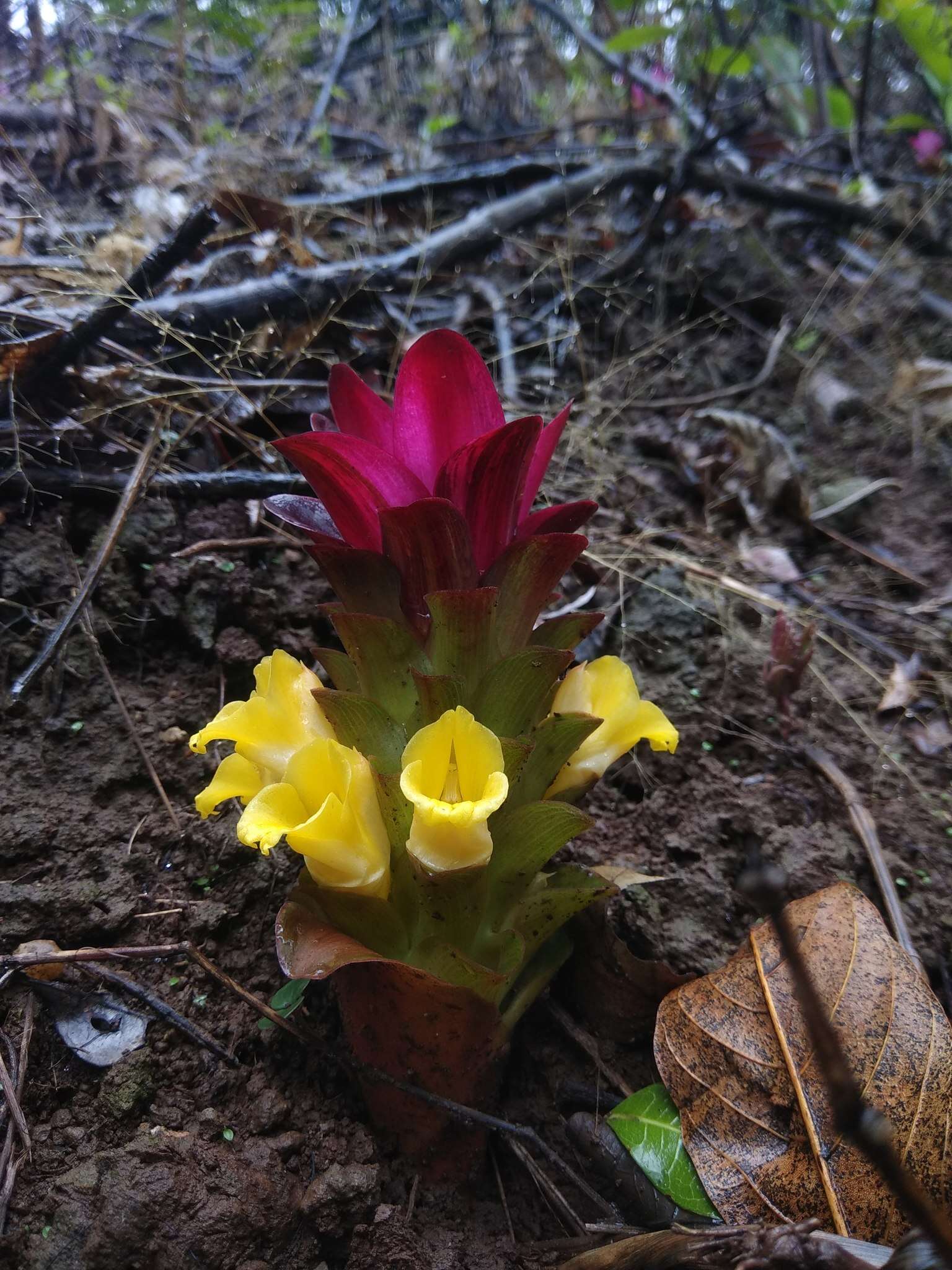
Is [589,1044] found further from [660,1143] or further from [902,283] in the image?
[902,283]

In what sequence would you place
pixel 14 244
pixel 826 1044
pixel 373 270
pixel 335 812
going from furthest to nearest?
pixel 373 270
pixel 14 244
pixel 335 812
pixel 826 1044

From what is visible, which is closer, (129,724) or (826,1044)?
(826,1044)

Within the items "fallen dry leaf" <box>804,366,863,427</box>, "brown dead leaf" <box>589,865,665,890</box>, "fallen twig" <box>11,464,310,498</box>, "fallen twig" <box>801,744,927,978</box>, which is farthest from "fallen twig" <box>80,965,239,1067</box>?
"fallen dry leaf" <box>804,366,863,427</box>

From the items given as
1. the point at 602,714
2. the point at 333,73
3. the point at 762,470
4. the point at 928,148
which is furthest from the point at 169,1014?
the point at 928,148

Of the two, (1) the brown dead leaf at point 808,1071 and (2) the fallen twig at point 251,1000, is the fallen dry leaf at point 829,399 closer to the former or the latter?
(1) the brown dead leaf at point 808,1071

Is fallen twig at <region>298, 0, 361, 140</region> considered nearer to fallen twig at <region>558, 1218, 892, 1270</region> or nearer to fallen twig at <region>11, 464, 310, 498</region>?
fallen twig at <region>11, 464, 310, 498</region>

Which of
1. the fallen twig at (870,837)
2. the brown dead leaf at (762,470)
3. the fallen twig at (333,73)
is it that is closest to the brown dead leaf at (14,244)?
the fallen twig at (333,73)

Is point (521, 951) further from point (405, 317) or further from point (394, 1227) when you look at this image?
point (405, 317)
